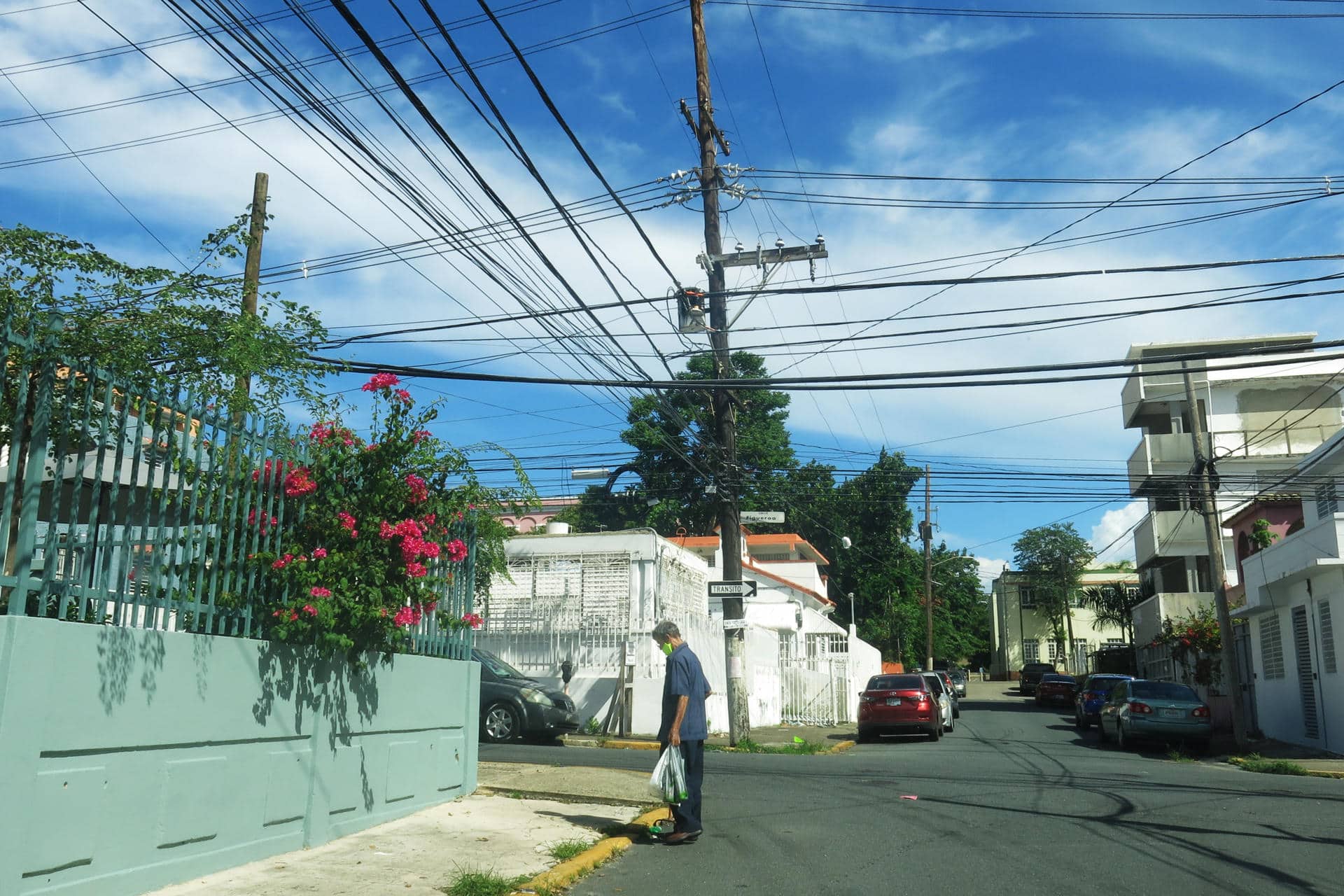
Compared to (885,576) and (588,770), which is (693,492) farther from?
(588,770)

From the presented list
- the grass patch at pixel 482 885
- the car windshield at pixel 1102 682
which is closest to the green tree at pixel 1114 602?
the car windshield at pixel 1102 682

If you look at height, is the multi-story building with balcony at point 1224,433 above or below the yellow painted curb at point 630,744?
above

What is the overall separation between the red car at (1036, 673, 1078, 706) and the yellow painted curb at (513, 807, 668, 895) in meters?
35.6

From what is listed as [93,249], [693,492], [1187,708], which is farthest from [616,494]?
[93,249]

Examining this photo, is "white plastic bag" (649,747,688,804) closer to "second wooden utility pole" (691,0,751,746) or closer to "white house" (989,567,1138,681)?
"second wooden utility pole" (691,0,751,746)

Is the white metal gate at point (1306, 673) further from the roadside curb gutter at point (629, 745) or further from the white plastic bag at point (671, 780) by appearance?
the white plastic bag at point (671, 780)

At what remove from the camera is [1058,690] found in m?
41.5

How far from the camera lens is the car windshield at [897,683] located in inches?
945

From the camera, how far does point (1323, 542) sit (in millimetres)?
20234

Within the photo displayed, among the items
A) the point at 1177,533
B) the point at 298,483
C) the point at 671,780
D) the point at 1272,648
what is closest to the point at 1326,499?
the point at 1272,648

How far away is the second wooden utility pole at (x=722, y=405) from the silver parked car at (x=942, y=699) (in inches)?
241

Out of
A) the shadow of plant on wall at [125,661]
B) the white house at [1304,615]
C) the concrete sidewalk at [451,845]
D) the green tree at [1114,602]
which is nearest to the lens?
the shadow of plant on wall at [125,661]

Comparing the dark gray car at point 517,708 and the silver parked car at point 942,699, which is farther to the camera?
the silver parked car at point 942,699

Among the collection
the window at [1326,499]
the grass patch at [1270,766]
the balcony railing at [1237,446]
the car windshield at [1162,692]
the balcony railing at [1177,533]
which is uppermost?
the balcony railing at [1237,446]
